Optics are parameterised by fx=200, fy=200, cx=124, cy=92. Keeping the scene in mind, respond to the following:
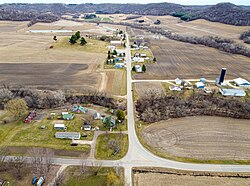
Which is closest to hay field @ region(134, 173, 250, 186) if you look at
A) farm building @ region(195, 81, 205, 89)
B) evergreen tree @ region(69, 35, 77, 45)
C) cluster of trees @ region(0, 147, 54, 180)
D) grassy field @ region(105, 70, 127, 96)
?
cluster of trees @ region(0, 147, 54, 180)

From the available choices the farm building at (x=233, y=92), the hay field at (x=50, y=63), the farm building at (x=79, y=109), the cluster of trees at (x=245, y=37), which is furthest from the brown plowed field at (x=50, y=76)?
the cluster of trees at (x=245, y=37)

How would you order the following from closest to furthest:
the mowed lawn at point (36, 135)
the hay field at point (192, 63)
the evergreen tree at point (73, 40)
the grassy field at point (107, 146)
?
the grassy field at point (107, 146), the mowed lawn at point (36, 135), the hay field at point (192, 63), the evergreen tree at point (73, 40)

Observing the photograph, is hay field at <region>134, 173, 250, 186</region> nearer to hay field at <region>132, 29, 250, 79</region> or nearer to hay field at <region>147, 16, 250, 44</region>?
hay field at <region>132, 29, 250, 79</region>

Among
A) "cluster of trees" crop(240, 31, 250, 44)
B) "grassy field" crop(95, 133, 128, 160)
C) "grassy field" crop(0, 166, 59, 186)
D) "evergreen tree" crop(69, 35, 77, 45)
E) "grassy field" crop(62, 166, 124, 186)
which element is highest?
"cluster of trees" crop(240, 31, 250, 44)

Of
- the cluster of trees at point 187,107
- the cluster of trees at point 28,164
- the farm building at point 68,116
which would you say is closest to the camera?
the cluster of trees at point 28,164

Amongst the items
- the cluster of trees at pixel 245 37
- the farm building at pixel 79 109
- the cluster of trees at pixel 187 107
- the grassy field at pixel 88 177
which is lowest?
the grassy field at pixel 88 177

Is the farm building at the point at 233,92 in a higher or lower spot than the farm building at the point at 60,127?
higher

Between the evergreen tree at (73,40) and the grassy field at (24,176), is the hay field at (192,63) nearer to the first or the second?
the evergreen tree at (73,40)
